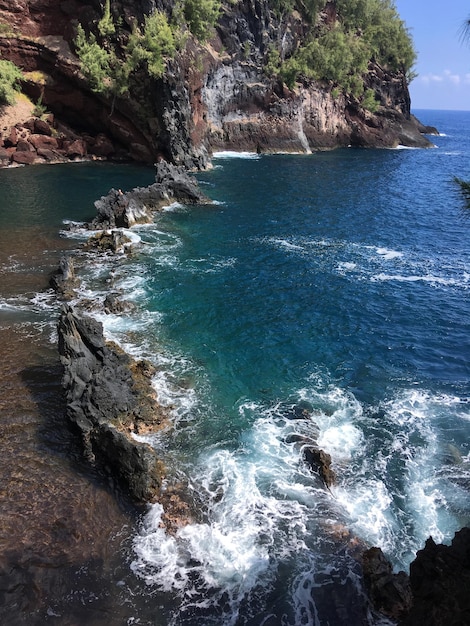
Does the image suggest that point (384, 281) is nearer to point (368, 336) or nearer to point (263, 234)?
point (368, 336)

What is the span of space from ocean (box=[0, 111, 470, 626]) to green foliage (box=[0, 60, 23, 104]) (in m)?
28.9

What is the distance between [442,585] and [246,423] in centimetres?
1153

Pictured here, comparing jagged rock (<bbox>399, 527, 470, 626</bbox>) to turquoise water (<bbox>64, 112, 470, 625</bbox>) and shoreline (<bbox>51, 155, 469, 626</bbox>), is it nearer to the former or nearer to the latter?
shoreline (<bbox>51, 155, 469, 626</bbox>)

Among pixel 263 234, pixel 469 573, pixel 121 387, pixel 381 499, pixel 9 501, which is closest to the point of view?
pixel 469 573

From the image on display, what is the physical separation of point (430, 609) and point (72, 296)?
27064 mm

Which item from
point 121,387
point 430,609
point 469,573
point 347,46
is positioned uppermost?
point 347,46

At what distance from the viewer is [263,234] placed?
47.7m

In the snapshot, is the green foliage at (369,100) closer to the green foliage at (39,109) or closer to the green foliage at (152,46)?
the green foliage at (152,46)

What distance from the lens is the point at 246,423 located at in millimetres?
21375

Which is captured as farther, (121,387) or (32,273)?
(32,273)

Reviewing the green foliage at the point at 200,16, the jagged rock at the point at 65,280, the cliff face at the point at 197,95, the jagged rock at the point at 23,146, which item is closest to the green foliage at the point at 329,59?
the cliff face at the point at 197,95

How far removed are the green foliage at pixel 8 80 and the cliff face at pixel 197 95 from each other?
2.22 m

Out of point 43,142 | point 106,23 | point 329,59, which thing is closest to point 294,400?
point 43,142

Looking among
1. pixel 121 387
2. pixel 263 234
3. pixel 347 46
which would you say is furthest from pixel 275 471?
pixel 347 46
